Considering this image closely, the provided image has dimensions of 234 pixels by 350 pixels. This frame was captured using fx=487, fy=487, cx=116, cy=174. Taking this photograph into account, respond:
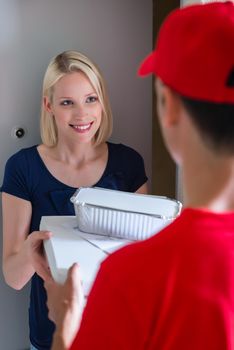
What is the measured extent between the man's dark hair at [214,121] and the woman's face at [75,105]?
2.26 ft

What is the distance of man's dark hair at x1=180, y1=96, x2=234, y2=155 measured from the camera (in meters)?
0.48

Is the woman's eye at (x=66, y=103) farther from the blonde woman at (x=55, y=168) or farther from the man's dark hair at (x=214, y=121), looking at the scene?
the man's dark hair at (x=214, y=121)

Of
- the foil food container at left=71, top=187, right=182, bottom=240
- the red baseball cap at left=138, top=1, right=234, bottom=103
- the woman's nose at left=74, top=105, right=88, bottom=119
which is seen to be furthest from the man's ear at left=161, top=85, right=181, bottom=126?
the woman's nose at left=74, top=105, right=88, bottom=119

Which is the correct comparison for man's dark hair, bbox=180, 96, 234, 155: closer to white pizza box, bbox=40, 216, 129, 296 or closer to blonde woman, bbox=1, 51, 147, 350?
white pizza box, bbox=40, 216, 129, 296

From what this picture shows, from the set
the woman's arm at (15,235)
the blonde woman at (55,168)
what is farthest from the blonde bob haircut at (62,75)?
the woman's arm at (15,235)

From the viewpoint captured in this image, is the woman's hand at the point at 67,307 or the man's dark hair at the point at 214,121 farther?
the woman's hand at the point at 67,307

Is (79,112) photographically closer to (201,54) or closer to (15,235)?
(15,235)

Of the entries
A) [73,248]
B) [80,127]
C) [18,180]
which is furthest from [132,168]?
[73,248]

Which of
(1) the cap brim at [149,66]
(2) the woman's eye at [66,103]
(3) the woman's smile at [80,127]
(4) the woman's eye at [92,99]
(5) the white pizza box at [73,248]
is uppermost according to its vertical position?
(1) the cap brim at [149,66]

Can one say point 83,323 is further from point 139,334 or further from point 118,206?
point 118,206

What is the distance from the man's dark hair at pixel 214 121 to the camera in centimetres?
48

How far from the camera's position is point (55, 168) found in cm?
121

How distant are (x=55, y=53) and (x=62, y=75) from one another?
5.6 inches

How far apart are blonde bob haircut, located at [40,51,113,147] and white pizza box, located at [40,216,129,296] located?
283 millimetres
